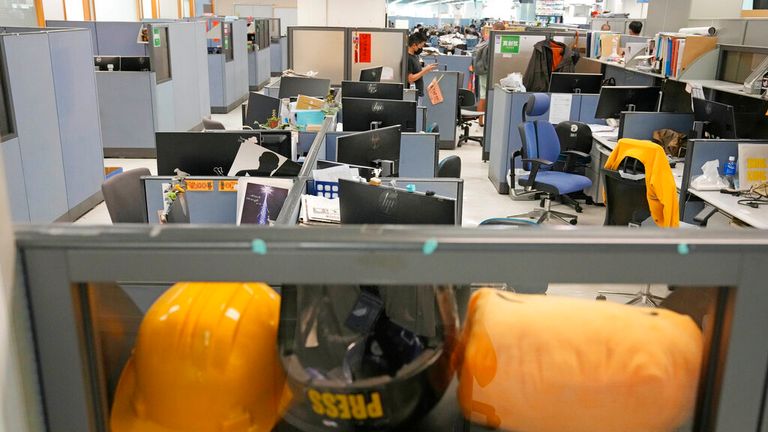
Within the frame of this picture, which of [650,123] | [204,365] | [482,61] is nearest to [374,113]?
[650,123]

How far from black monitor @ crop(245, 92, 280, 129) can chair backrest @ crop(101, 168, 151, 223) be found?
163cm

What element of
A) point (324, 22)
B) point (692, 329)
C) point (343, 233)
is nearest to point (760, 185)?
point (692, 329)

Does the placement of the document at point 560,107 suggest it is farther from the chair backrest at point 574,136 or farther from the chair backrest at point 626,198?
the chair backrest at point 626,198

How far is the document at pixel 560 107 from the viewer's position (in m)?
6.20

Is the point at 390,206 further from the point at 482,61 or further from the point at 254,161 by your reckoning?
the point at 482,61

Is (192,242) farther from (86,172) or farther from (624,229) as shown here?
(86,172)

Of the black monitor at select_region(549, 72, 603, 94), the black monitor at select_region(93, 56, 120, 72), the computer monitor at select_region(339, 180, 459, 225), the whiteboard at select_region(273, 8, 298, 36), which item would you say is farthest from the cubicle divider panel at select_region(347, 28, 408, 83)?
the whiteboard at select_region(273, 8, 298, 36)

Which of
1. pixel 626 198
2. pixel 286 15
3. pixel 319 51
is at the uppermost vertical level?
pixel 286 15

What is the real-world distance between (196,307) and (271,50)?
1549 centimetres

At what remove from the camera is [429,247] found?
77 cm

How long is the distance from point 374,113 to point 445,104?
3.91 m

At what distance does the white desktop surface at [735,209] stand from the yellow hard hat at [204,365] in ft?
9.58

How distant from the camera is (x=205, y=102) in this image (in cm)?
945

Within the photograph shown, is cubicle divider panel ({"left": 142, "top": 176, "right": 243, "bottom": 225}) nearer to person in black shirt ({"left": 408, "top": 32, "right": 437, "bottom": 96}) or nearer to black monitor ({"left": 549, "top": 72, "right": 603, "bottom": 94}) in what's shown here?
black monitor ({"left": 549, "top": 72, "right": 603, "bottom": 94})
